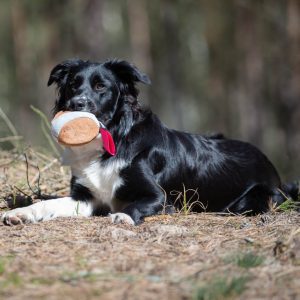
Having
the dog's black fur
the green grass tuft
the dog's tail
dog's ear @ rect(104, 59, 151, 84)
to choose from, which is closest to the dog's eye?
the dog's black fur

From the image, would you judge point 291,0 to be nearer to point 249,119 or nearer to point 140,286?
point 249,119

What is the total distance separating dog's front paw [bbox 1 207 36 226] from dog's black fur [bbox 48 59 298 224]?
0.68 meters

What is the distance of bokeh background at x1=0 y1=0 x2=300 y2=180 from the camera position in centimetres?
3031

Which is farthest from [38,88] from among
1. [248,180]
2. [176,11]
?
[248,180]

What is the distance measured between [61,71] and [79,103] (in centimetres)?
85

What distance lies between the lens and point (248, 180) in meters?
6.72

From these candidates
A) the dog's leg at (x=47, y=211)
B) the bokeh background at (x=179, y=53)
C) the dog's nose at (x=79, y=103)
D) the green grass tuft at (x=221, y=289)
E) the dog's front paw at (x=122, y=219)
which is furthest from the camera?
the bokeh background at (x=179, y=53)

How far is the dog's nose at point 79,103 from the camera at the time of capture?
579cm

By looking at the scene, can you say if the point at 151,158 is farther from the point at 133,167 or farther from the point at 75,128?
the point at 75,128

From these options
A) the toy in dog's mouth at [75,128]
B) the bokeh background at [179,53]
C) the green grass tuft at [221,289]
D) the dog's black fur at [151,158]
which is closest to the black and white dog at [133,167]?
the dog's black fur at [151,158]

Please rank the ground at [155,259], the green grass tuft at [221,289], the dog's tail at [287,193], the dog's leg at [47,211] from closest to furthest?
the green grass tuft at [221,289]
the ground at [155,259]
the dog's leg at [47,211]
the dog's tail at [287,193]

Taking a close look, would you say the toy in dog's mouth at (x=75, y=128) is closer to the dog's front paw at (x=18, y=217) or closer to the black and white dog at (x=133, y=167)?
the black and white dog at (x=133, y=167)

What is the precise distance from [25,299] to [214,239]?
1.77 metres

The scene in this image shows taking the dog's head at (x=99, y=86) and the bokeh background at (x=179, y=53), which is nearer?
the dog's head at (x=99, y=86)
